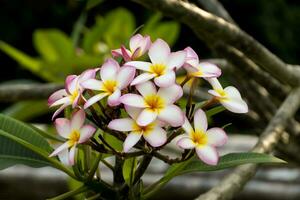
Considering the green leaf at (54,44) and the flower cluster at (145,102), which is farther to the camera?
the green leaf at (54,44)

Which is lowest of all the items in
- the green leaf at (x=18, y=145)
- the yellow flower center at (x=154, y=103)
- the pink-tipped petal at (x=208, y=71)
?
the green leaf at (x=18, y=145)

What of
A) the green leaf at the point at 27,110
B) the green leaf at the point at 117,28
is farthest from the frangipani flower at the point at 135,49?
the green leaf at the point at 27,110

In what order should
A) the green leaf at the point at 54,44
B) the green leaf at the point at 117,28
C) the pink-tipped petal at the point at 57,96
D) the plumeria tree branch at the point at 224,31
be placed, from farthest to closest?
the green leaf at the point at 54,44 → the green leaf at the point at 117,28 → the plumeria tree branch at the point at 224,31 → the pink-tipped petal at the point at 57,96

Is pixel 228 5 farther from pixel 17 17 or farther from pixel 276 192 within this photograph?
pixel 276 192

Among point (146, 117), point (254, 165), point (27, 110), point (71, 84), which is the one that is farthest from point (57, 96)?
point (27, 110)

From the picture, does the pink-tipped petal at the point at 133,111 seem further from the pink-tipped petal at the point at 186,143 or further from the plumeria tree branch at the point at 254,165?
the plumeria tree branch at the point at 254,165

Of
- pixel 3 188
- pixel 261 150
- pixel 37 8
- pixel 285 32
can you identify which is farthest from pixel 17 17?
pixel 261 150
